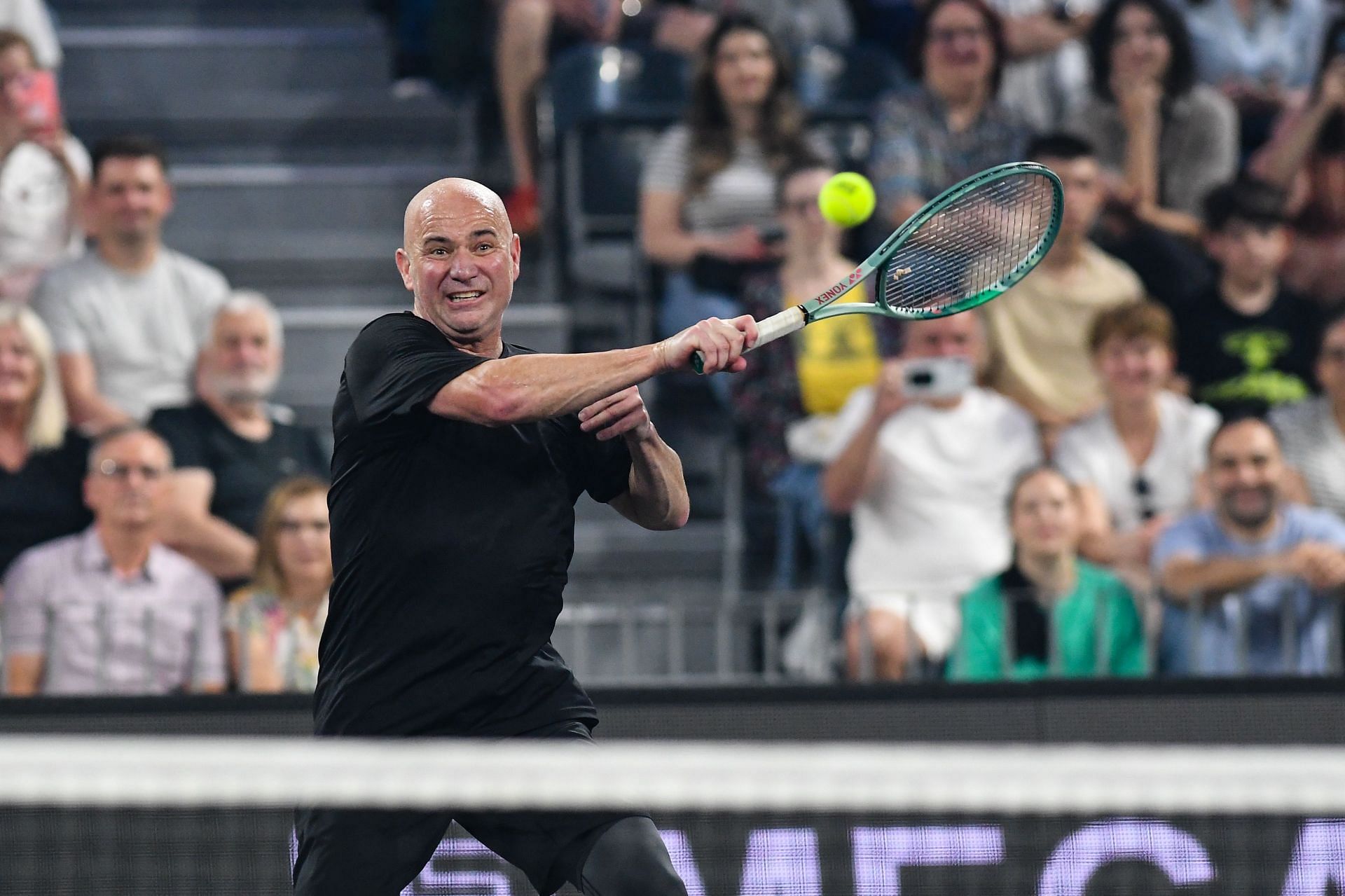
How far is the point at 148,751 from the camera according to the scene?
391 cm

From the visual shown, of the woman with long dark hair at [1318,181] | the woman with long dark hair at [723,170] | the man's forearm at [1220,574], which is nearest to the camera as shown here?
the man's forearm at [1220,574]

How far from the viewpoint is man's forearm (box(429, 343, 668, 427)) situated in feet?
12.8

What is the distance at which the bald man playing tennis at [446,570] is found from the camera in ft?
13.4

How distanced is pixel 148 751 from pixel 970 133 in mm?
5683

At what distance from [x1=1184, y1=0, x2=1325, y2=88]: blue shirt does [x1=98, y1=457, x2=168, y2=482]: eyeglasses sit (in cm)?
552

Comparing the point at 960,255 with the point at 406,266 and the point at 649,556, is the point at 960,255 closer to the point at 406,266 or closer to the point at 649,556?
the point at 406,266

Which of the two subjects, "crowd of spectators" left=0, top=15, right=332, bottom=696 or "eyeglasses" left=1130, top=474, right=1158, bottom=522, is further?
"eyeglasses" left=1130, top=474, right=1158, bottom=522

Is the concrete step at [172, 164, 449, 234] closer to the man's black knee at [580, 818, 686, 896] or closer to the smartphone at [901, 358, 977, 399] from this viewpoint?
the smartphone at [901, 358, 977, 399]

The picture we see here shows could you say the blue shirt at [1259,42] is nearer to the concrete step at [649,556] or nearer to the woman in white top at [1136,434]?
the woman in white top at [1136,434]

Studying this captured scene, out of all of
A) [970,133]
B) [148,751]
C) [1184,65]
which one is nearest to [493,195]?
[148,751]

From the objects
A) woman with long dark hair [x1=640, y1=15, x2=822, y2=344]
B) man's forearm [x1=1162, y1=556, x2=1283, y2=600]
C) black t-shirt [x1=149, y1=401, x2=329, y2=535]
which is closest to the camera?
man's forearm [x1=1162, y1=556, x2=1283, y2=600]

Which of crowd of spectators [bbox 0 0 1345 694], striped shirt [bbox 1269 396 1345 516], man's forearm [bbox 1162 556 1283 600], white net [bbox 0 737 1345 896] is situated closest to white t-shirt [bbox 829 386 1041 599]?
crowd of spectators [bbox 0 0 1345 694]

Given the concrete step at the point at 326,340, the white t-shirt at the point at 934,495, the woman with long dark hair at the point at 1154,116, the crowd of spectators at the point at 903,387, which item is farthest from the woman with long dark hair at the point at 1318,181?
the concrete step at the point at 326,340

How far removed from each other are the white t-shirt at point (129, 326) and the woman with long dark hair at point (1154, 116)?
4100 mm
